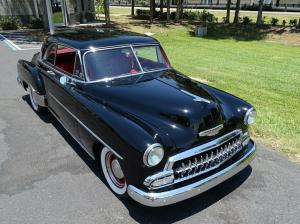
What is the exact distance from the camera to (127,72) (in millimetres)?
4715

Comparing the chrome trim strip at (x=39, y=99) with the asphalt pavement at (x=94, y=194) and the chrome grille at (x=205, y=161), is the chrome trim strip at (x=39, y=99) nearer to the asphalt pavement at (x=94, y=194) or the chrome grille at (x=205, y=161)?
the asphalt pavement at (x=94, y=194)

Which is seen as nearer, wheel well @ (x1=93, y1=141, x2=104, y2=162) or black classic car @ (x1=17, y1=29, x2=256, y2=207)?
black classic car @ (x1=17, y1=29, x2=256, y2=207)

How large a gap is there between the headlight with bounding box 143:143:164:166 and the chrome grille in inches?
8.9

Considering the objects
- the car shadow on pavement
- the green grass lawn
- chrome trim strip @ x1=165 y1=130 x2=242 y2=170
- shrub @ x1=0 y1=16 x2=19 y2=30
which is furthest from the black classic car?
shrub @ x1=0 y1=16 x2=19 y2=30

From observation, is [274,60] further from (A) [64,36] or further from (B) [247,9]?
(B) [247,9]

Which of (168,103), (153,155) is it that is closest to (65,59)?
(168,103)

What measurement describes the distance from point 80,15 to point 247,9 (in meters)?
40.5

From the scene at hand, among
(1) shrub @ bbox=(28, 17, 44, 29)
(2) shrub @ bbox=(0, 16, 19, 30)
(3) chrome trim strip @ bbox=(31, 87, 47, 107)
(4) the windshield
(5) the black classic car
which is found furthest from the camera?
(1) shrub @ bbox=(28, 17, 44, 29)

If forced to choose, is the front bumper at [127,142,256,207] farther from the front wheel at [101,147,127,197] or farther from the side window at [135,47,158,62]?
the side window at [135,47,158,62]

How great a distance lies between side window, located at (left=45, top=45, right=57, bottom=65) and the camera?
5.61 m

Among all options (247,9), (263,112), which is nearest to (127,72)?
(263,112)

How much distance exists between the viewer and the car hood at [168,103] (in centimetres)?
354

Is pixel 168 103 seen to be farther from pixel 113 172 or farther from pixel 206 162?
pixel 113 172

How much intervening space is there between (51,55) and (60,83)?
3.44 feet
